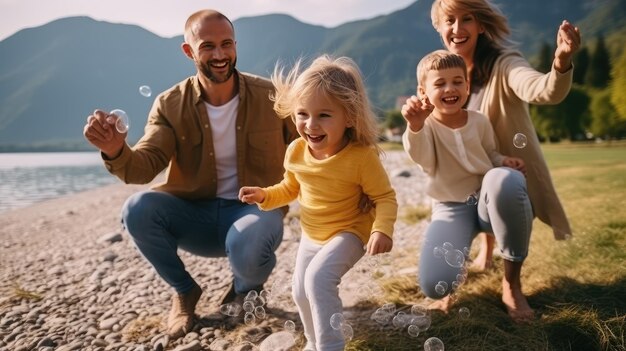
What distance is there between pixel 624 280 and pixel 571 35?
2003mm

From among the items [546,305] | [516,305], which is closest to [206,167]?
[516,305]

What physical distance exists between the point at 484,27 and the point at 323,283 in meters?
2.51

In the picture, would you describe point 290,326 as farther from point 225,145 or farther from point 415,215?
point 415,215

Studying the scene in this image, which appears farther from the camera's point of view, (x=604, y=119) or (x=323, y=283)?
(x=604, y=119)

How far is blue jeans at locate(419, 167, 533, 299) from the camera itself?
9.95 feet

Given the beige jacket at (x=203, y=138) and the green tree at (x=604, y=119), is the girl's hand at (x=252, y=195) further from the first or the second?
the green tree at (x=604, y=119)

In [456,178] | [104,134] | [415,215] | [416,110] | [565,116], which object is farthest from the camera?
[565,116]

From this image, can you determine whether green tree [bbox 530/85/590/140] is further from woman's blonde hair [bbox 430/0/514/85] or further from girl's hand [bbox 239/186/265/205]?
girl's hand [bbox 239/186/265/205]

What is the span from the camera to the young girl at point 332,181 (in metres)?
Answer: 2.67

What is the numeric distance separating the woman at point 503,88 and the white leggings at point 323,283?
1364mm

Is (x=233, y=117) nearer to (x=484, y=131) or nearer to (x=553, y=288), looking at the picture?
(x=484, y=131)

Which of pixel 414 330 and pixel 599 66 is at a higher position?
pixel 599 66

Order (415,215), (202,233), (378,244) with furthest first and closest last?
(415,215), (202,233), (378,244)

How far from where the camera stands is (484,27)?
11.9 feet
